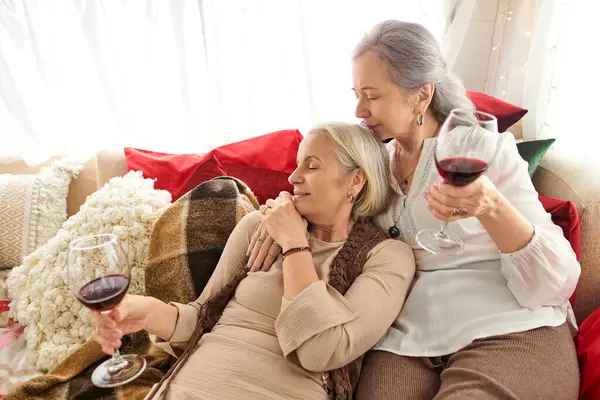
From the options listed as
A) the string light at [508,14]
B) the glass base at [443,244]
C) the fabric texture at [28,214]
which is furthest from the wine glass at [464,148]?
the fabric texture at [28,214]

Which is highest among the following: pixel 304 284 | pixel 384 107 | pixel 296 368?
pixel 384 107

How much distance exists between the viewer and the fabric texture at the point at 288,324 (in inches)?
42.7

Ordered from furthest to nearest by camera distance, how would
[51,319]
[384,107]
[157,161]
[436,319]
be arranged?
[157,161] < [51,319] < [384,107] < [436,319]

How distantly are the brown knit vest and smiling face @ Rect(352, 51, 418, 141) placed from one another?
332mm

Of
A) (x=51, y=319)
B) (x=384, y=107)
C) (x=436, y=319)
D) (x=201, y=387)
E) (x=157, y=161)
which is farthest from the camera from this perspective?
(x=157, y=161)

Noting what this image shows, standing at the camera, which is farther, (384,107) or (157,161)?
(157,161)

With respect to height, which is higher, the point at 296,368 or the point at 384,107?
the point at 384,107

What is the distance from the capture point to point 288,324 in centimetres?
110

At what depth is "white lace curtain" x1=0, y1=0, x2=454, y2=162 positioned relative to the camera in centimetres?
200

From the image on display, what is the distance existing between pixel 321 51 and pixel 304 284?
4.21ft

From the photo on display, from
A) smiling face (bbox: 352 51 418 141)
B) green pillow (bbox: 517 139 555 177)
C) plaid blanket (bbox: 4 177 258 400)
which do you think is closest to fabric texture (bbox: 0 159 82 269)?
plaid blanket (bbox: 4 177 258 400)

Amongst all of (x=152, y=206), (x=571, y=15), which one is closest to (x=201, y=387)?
(x=152, y=206)

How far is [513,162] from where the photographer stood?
1271 millimetres

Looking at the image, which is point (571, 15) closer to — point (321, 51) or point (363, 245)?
point (321, 51)
